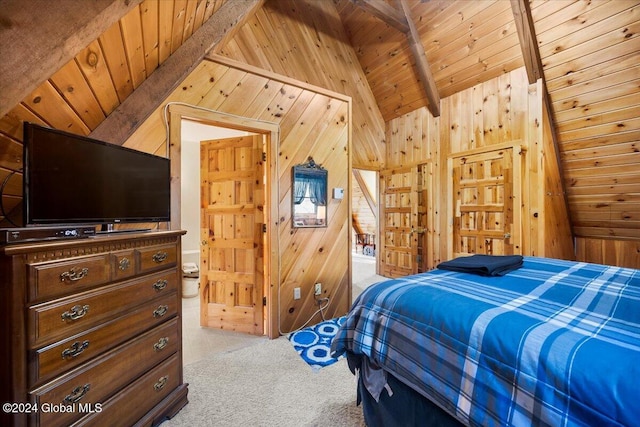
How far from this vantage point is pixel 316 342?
2.59m

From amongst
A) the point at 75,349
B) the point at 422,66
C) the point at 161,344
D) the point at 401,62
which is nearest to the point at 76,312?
the point at 75,349

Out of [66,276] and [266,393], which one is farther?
[266,393]

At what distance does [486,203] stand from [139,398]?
159 inches

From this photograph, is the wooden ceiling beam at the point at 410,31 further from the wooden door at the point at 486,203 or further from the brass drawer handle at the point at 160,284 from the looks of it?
the brass drawer handle at the point at 160,284

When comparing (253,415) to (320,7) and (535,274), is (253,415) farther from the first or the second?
(320,7)

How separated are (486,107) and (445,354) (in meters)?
3.70

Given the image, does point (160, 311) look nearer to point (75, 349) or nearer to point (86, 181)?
Answer: point (75, 349)

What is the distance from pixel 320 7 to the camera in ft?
12.1

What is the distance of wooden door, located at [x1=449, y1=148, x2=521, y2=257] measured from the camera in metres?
3.41

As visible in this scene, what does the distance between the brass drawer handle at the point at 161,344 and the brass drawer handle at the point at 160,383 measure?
172mm

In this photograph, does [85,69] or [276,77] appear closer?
[85,69]

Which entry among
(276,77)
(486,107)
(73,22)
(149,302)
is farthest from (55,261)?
(486,107)

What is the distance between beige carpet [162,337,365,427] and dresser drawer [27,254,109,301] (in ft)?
3.29

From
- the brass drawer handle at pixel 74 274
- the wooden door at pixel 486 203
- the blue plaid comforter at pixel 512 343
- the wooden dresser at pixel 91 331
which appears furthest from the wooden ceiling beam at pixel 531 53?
the brass drawer handle at pixel 74 274
